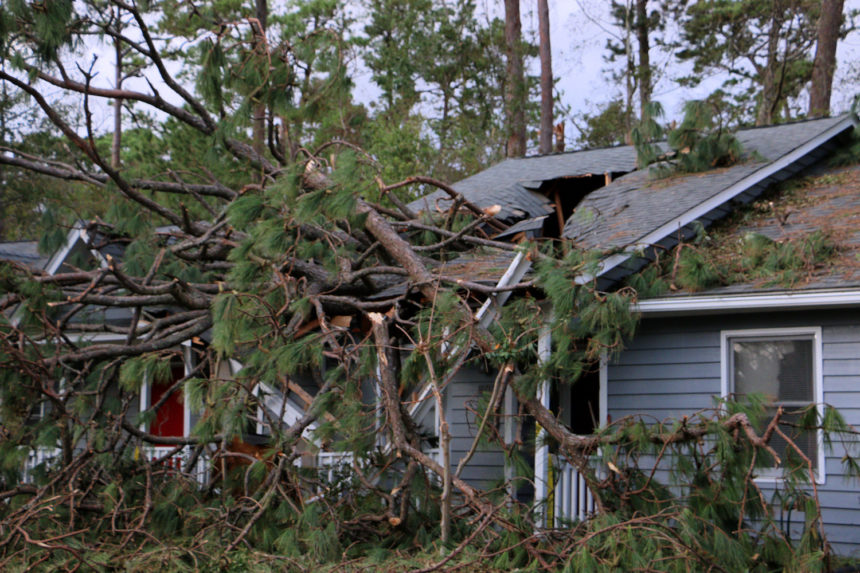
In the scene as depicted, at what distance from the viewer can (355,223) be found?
7.66 meters

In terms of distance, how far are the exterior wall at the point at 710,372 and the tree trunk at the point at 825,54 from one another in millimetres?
11058

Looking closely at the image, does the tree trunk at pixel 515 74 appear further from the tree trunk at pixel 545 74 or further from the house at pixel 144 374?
the house at pixel 144 374

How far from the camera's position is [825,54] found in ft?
54.4

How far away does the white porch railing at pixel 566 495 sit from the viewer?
283 inches

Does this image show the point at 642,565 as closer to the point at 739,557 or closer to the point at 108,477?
the point at 739,557

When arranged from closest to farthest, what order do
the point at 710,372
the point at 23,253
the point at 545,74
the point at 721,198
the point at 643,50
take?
the point at 710,372 < the point at 721,198 < the point at 23,253 < the point at 545,74 < the point at 643,50

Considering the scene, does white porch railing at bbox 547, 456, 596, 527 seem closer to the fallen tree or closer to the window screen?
the fallen tree

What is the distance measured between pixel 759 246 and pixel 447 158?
14729mm

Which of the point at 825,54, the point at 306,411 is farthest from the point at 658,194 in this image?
the point at 825,54

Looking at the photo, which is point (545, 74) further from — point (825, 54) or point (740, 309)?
point (740, 309)

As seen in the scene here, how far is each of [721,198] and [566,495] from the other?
336 cm

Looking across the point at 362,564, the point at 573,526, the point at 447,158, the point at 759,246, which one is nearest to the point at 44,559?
the point at 362,564

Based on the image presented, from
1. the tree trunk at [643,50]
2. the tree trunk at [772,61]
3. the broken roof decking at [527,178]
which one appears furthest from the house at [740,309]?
the tree trunk at [643,50]

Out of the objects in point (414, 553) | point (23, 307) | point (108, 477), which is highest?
point (23, 307)
